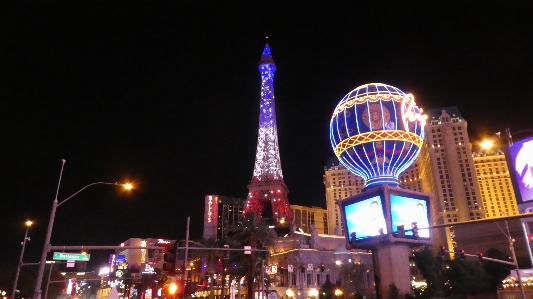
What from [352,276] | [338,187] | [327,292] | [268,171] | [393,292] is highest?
[338,187]

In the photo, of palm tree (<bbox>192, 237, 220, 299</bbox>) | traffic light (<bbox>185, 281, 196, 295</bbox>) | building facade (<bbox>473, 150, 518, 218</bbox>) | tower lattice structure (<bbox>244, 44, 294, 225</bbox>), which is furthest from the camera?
building facade (<bbox>473, 150, 518, 218</bbox>)

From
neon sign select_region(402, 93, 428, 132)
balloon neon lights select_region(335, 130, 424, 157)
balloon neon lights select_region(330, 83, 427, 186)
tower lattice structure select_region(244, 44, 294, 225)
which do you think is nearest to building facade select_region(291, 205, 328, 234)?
tower lattice structure select_region(244, 44, 294, 225)

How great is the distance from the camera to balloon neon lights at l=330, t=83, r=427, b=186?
4719cm

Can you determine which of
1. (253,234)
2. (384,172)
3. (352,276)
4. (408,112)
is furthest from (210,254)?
(352,276)

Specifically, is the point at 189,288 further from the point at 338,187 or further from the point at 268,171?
the point at 338,187

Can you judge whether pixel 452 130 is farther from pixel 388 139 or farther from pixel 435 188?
pixel 388 139

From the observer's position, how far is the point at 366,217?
48.3 m

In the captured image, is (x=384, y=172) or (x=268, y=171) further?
(x=268, y=171)

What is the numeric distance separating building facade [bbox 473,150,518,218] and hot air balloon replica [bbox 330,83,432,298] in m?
92.2

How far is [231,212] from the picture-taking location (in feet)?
611

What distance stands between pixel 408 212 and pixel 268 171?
72.7 meters

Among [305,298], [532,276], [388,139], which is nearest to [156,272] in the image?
[305,298]

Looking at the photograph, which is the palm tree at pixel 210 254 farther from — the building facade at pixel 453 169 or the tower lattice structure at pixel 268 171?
the building facade at pixel 453 169

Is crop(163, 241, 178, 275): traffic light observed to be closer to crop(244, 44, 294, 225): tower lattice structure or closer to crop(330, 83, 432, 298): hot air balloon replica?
crop(330, 83, 432, 298): hot air balloon replica
